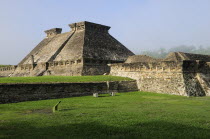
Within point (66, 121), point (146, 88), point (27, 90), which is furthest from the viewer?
point (146, 88)

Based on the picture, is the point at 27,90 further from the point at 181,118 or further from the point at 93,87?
the point at 181,118

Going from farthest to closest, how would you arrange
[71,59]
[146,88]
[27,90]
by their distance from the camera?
[71,59]
[146,88]
[27,90]

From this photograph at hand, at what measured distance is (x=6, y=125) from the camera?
7.32 metres

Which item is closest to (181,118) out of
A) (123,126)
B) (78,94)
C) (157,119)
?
(157,119)

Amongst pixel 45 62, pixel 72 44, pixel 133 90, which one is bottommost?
pixel 133 90

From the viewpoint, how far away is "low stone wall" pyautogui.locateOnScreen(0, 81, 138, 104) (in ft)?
44.4

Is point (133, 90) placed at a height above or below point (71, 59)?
below

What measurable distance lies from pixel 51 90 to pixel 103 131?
961 cm

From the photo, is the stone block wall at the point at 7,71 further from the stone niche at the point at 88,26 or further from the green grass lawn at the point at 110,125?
the green grass lawn at the point at 110,125

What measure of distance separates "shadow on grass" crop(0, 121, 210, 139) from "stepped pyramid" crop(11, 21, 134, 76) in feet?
66.2

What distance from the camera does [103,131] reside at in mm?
6527

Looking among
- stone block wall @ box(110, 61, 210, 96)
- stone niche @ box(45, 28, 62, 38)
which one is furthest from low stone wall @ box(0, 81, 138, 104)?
stone niche @ box(45, 28, 62, 38)

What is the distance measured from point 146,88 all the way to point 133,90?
1.19 m

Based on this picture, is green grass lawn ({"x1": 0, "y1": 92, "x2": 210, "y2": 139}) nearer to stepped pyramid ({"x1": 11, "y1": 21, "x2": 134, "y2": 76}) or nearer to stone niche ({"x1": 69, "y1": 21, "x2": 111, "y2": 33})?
stepped pyramid ({"x1": 11, "y1": 21, "x2": 134, "y2": 76})
